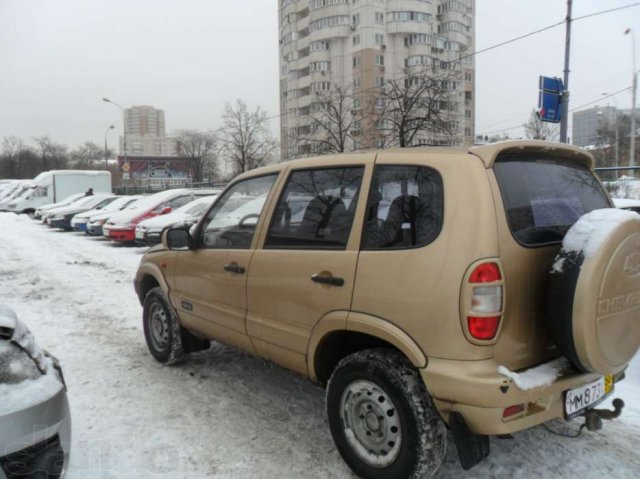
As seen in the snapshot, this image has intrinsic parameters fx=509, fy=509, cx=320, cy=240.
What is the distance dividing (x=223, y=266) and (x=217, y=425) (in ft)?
3.73

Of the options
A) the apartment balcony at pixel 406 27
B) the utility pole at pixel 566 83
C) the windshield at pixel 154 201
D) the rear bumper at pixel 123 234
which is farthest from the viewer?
the apartment balcony at pixel 406 27

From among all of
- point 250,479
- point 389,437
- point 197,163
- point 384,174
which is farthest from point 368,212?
point 197,163

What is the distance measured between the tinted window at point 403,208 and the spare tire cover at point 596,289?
0.66 meters

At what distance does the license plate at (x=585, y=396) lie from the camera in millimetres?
2664

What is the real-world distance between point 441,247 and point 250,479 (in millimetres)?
1720

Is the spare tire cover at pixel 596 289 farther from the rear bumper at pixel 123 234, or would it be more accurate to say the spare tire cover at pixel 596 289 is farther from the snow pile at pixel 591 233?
the rear bumper at pixel 123 234

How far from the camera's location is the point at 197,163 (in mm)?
58406

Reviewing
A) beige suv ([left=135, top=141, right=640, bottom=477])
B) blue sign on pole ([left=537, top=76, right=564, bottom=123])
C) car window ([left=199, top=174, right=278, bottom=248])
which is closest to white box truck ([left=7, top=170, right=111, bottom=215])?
blue sign on pole ([left=537, top=76, right=564, bottom=123])

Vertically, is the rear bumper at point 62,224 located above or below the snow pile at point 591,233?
below

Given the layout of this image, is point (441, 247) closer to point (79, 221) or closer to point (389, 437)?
point (389, 437)

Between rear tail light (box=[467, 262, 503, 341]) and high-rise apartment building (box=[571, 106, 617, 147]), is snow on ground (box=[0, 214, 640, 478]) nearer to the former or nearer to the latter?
rear tail light (box=[467, 262, 503, 341])

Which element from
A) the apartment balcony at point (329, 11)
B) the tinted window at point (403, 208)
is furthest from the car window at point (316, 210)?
the apartment balcony at point (329, 11)

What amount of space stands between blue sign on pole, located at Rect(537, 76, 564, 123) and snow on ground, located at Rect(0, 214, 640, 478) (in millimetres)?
8240

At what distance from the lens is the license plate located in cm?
266
